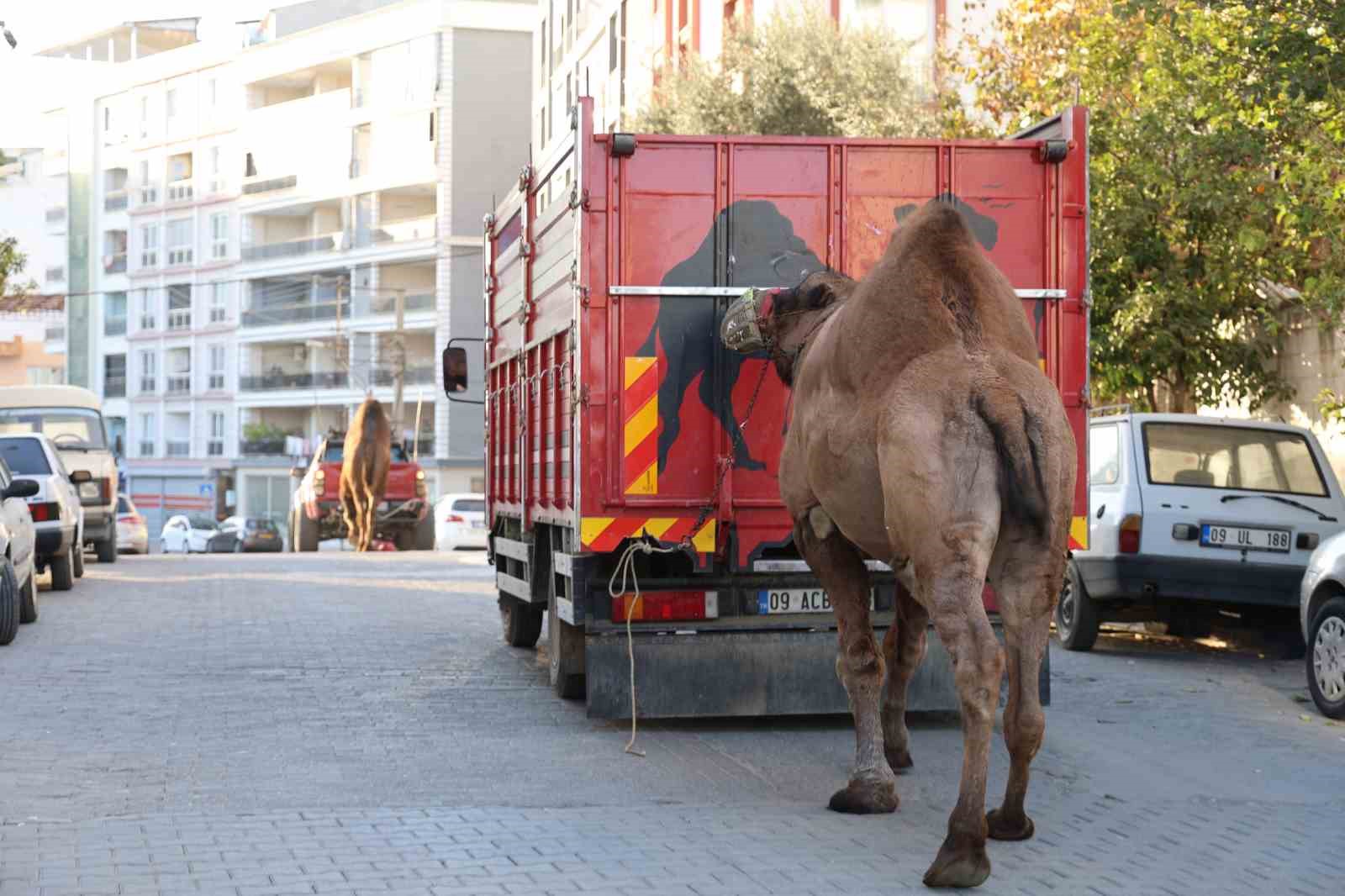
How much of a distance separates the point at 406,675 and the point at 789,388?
175 inches

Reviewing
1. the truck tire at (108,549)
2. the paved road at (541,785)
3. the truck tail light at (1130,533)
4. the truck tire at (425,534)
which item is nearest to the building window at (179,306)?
the truck tire at (425,534)

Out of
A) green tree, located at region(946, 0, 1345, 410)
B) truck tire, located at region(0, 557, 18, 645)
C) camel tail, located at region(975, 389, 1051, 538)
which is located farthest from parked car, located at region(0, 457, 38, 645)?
camel tail, located at region(975, 389, 1051, 538)

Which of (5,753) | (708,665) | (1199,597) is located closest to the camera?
(5,753)

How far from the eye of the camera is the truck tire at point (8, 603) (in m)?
14.3

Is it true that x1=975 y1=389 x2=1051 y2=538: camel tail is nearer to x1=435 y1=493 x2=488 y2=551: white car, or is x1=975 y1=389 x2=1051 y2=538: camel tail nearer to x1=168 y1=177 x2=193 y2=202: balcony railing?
x1=435 y1=493 x2=488 y2=551: white car

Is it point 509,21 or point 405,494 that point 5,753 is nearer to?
point 405,494

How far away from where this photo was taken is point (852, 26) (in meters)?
32.4

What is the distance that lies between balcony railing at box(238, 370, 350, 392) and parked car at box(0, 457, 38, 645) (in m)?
56.1

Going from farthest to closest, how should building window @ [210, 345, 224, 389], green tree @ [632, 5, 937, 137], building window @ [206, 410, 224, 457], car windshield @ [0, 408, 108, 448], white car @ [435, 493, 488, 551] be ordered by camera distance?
building window @ [206, 410, 224, 457]
building window @ [210, 345, 224, 389]
white car @ [435, 493, 488, 551]
green tree @ [632, 5, 937, 137]
car windshield @ [0, 408, 108, 448]

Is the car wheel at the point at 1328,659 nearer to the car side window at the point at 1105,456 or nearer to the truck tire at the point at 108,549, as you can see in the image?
the car side window at the point at 1105,456

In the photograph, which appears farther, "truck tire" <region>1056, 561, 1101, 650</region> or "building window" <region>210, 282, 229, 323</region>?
"building window" <region>210, 282, 229, 323</region>

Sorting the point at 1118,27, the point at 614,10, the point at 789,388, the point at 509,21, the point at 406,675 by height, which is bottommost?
the point at 406,675

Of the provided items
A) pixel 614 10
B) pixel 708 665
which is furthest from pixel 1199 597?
pixel 614 10

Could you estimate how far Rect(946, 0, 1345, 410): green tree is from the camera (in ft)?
47.8
